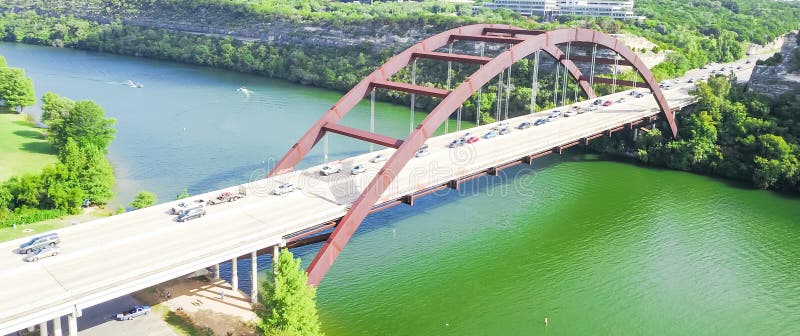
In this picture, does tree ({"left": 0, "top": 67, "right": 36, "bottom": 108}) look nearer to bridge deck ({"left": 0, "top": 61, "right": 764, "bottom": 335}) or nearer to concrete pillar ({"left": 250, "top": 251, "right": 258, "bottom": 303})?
bridge deck ({"left": 0, "top": 61, "right": 764, "bottom": 335})

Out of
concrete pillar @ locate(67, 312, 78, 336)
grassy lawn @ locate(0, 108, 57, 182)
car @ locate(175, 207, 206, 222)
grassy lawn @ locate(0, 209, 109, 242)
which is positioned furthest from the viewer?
grassy lawn @ locate(0, 108, 57, 182)

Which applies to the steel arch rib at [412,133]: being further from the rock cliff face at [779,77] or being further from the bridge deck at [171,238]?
the rock cliff face at [779,77]

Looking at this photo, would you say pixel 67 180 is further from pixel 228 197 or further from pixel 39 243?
pixel 39 243

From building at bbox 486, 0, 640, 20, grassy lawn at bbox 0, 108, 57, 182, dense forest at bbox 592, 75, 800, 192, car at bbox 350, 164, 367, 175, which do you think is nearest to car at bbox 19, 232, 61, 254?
car at bbox 350, 164, 367, 175

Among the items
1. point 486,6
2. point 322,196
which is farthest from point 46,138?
point 486,6

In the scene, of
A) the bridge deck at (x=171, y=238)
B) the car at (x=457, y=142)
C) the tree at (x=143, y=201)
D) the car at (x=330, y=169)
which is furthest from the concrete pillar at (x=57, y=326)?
the car at (x=457, y=142)

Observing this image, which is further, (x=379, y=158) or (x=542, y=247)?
(x=379, y=158)

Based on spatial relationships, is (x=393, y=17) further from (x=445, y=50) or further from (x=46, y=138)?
(x=46, y=138)

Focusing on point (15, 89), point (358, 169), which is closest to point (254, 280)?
point (358, 169)
